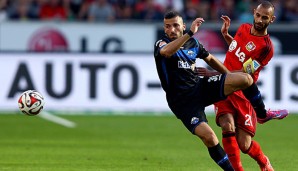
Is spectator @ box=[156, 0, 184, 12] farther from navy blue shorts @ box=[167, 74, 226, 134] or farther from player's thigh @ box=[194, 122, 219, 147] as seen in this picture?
player's thigh @ box=[194, 122, 219, 147]

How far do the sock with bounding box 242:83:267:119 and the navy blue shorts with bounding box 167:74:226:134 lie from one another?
0.31 meters

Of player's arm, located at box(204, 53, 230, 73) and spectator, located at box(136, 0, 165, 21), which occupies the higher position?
spectator, located at box(136, 0, 165, 21)

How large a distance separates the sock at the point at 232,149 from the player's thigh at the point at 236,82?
0.77m

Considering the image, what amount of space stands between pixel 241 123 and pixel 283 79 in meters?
9.26

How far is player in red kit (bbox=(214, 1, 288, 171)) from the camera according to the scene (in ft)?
37.0

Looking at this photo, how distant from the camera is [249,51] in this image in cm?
1140

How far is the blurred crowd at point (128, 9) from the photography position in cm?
2400

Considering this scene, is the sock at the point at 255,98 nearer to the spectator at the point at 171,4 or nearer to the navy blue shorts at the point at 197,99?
the navy blue shorts at the point at 197,99

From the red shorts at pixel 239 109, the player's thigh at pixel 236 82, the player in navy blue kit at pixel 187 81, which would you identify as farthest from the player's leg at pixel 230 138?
the player's thigh at pixel 236 82

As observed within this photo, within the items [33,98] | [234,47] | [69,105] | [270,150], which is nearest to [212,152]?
[234,47]

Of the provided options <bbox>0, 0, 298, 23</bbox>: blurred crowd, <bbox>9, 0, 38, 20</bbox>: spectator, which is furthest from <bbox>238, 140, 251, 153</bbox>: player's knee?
<bbox>9, 0, 38, 20</bbox>: spectator

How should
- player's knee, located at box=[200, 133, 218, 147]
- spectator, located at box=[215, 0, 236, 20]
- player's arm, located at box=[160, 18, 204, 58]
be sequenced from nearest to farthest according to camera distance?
→ player's arm, located at box=[160, 18, 204, 58] → player's knee, located at box=[200, 133, 218, 147] → spectator, located at box=[215, 0, 236, 20]

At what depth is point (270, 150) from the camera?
14.9 metres

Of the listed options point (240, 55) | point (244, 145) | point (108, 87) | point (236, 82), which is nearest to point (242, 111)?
point (244, 145)
